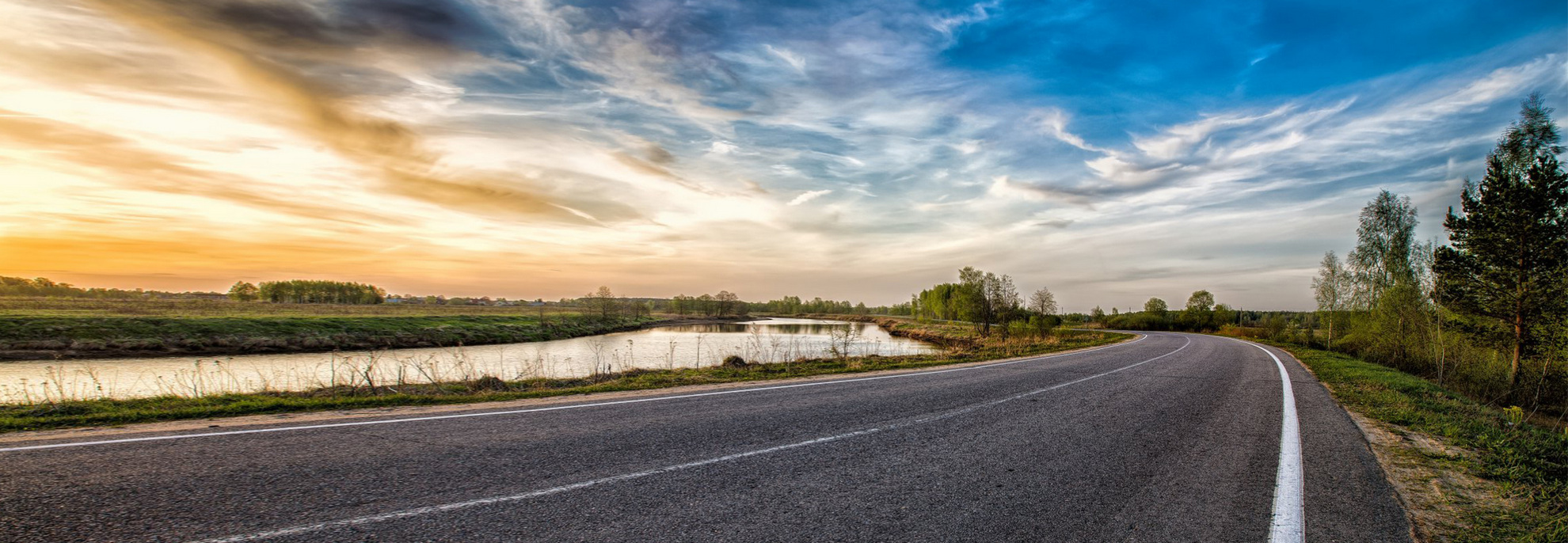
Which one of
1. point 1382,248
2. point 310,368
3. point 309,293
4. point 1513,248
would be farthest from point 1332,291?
point 309,293

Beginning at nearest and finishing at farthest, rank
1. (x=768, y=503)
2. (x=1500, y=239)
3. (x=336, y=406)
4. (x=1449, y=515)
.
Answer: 1. (x=768, y=503)
2. (x=1449, y=515)
3. (x=336, y=406)
4. (x=1500, y=239)

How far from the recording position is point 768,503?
387 cm

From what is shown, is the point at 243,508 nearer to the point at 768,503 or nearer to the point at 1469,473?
the point at 768,503

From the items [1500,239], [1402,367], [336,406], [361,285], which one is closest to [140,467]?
[336,406]

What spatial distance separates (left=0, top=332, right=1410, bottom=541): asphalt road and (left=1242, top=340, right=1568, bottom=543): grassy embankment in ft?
1.07

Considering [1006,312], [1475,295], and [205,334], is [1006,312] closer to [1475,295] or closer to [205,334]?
[1475,295]

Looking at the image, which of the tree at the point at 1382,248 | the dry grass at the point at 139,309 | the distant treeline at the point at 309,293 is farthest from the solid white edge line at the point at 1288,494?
the distant treeline at the point at 309,293

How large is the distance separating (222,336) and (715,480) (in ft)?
137

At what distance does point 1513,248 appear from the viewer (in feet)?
56.2

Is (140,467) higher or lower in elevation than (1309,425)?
higher

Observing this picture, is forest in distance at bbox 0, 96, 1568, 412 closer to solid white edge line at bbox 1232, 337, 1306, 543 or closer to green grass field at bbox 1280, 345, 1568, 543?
green grass field at bbox 1280, 345, 1568, 543

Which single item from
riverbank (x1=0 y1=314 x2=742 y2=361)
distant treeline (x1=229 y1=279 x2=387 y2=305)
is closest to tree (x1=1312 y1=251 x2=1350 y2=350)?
riverbank (x1=0 y1=314 x2=742 y2=361)

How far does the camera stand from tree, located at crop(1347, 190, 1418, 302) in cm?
3136

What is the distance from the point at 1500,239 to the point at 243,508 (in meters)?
30.7
